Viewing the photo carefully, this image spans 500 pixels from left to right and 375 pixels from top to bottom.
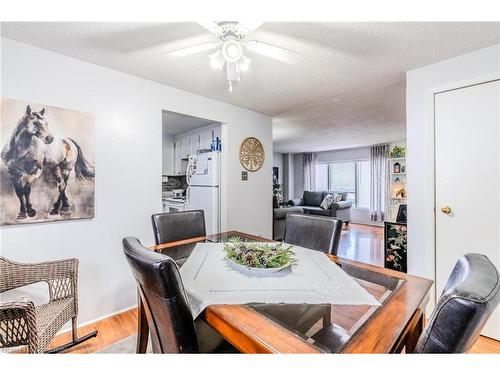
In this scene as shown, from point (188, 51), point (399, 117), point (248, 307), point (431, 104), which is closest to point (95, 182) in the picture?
point (188, 51)

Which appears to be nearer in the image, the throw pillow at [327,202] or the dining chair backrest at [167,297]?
the dining chair backrest at [167,297]

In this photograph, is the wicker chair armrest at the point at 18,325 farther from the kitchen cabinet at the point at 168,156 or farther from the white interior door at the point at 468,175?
the kitchen cabinet at the point at 168,156

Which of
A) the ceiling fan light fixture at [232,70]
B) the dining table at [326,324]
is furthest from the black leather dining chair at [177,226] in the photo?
the ceiling fan light fixture at [232,70]

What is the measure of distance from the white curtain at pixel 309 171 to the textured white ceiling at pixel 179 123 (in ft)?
16.2

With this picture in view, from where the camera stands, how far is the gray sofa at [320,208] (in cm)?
628

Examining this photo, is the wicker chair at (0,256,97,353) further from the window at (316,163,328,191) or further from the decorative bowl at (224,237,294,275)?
the window at (316,163,328,191)

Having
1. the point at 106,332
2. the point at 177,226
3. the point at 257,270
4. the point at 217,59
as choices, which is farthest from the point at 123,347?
the point at 217,59

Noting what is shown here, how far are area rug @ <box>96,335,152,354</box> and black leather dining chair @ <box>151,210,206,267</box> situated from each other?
72cm

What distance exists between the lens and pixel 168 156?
4.67m

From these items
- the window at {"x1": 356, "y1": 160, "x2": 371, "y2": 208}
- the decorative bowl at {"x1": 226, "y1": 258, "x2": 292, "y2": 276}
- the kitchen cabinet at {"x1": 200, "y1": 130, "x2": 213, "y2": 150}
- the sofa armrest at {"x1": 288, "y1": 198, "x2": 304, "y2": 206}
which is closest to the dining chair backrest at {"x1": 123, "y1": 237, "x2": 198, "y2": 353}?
the decorative bowl at {"x1": 226, "y1": 258, "x2": 292, "y2": 276}

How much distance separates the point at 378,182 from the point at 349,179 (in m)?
0.96

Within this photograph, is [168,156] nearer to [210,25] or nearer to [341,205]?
[210,25]
